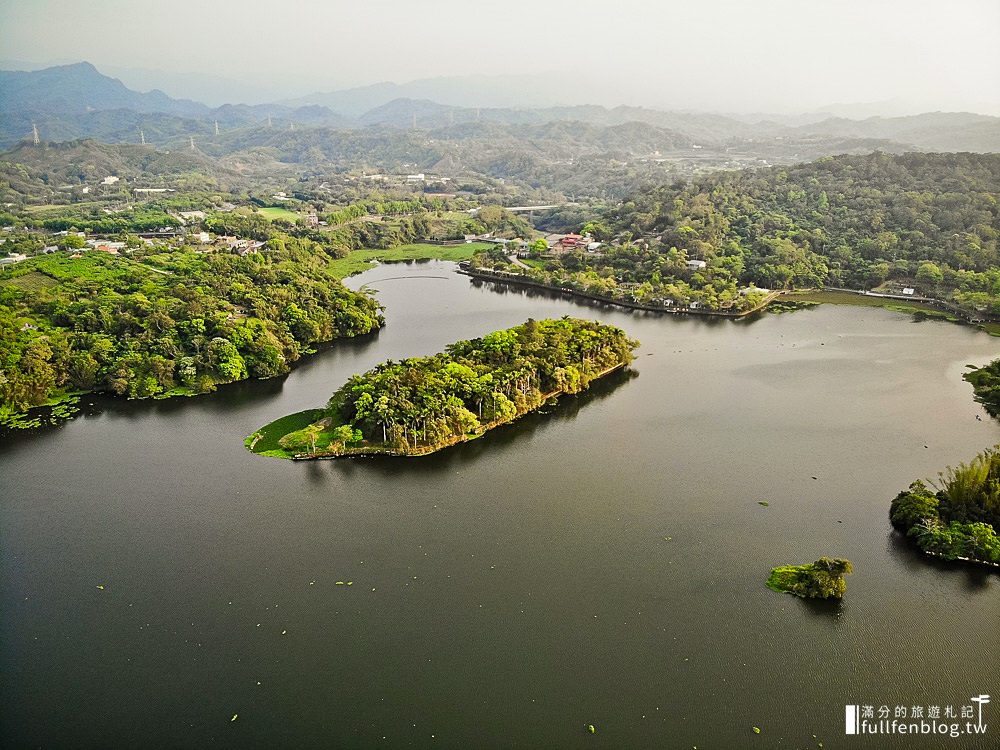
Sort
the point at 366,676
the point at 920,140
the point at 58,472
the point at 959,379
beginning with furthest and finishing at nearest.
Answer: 1. the point at 920,140
2. the point at 959,379
3. the point at 58,472
4. the point at 366,676

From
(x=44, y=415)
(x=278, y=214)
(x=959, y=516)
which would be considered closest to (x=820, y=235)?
(x=959, y=516)

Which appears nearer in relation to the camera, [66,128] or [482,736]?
[482,736]

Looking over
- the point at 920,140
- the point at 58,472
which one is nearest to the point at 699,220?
the point at 58,472

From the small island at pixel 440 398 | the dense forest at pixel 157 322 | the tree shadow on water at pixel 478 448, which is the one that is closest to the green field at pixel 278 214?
the dense forest at pixel 157 322

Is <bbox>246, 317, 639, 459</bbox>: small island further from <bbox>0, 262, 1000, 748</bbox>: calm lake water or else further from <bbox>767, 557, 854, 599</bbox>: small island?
<bbox>767, 557, 854, 599</bbox>: small island

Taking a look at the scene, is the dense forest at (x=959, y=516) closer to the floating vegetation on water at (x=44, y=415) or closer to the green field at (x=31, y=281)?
the floating vegetation on water at (x=44, y=415)

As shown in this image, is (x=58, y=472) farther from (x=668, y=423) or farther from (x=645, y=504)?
(x=668, y=423)
